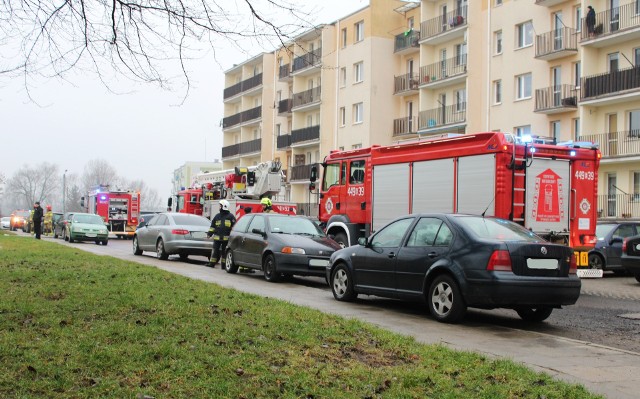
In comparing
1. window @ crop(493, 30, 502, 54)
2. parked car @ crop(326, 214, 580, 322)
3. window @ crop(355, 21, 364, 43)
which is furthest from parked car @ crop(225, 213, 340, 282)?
window @ crop(355, 21, 364, 43)

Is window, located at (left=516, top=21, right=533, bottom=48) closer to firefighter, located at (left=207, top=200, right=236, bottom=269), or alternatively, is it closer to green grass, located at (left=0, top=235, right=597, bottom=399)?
firefighter, located at (left=207, top=200, right=236, bottom=269)

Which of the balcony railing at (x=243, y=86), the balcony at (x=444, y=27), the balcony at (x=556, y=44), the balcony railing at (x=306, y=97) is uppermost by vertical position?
the balcony railing at (x=243, y=86)

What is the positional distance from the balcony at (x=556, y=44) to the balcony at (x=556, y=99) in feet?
4.95

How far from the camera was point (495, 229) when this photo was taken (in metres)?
10.2

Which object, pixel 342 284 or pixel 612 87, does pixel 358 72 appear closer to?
pixel 612 87

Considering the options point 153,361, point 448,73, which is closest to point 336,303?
point 153,361

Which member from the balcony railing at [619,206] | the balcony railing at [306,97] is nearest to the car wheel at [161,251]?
the balcony railing at [619,206]

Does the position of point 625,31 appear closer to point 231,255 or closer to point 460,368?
point 231,255

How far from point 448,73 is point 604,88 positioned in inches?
437

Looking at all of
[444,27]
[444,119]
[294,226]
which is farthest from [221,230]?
[444,27]

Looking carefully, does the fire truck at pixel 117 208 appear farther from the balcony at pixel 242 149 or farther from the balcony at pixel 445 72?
the balcony at pixel 242 149

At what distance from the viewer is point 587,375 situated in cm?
662

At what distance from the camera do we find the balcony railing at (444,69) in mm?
41656

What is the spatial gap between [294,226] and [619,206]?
2108 centimetres
